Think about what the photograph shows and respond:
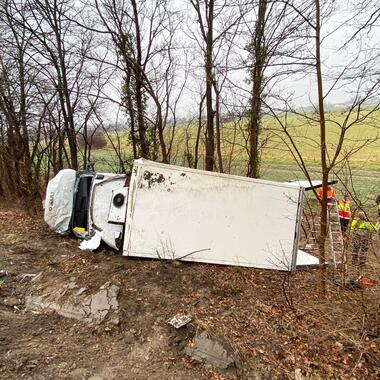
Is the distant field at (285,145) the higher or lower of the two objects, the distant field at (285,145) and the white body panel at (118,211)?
the higher

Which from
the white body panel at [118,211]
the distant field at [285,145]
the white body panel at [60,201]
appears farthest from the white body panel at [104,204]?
the distant field at [285,145]

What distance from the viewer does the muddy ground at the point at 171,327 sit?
327cm

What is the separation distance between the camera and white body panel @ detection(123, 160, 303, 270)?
16.9ft

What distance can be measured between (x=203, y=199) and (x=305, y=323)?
7.77 feet

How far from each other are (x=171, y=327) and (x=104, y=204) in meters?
2.95

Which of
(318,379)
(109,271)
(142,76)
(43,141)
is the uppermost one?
(142,76)

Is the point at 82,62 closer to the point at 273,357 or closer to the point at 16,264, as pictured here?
the point at 16,264

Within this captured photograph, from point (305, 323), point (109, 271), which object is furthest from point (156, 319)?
point (305, 323)

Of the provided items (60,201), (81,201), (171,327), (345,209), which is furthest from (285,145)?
(60,201)

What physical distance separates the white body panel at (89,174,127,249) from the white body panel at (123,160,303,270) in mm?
780

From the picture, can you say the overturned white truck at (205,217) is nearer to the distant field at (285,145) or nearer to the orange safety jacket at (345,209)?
the distant field at (285,145)

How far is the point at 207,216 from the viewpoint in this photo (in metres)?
5.25

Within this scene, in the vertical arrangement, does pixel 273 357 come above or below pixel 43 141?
below

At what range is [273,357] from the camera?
3426 millimetres
